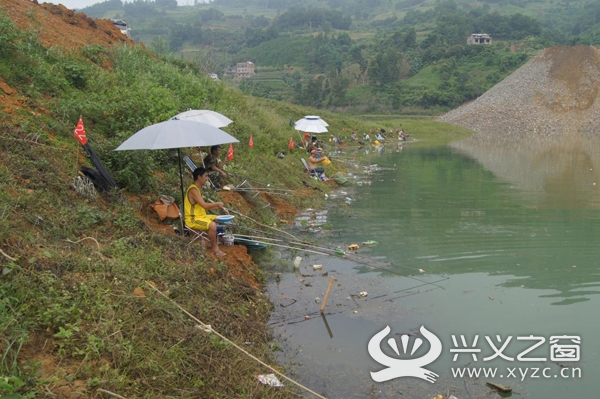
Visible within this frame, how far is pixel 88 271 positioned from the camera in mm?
5305

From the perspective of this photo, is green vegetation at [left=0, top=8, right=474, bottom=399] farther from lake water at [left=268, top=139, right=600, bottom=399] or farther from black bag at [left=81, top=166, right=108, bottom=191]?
lake water at [left=268, top=139, right=600, bottom=399]

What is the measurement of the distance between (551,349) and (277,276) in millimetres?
3915

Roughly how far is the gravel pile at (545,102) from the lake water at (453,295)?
37.2 m

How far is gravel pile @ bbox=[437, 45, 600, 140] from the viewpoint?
52.1 m

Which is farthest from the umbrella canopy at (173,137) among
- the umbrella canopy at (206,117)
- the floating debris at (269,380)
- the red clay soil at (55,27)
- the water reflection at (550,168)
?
the water reflection at (550,168)

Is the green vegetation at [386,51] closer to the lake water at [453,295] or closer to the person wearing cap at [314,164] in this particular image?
the person wearing cap at [314,164]

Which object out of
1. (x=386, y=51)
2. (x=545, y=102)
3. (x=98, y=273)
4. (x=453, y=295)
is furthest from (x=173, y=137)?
(x=386, y=51)

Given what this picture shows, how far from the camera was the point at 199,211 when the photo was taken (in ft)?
26.4

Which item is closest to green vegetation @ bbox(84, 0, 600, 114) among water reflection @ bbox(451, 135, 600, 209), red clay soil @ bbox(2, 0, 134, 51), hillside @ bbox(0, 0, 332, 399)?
red clay soil @ bbox(2, 0, 134, 51)

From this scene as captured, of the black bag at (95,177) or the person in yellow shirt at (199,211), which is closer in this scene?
the person in yellow shirt at (199,211)

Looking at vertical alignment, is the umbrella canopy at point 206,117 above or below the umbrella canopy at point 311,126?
above

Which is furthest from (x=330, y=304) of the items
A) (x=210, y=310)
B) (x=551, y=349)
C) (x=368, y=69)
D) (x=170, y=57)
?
(x=368, y=69)

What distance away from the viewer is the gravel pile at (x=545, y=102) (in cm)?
5209

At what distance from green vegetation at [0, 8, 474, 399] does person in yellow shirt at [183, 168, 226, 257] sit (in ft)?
1.29
